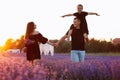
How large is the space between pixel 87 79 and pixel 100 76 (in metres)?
0.33

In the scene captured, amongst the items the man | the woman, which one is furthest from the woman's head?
the woman

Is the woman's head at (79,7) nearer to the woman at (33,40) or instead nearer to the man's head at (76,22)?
the man's head at (76,22)

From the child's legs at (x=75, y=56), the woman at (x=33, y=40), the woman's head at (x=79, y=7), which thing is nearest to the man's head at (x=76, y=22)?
the woman's head at (x=79, y=7)

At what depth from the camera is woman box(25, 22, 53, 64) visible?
36.7 ft

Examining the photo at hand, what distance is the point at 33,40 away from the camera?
11586mm

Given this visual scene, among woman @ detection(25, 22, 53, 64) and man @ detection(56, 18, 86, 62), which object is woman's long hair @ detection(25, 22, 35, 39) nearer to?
woman @ detection(25, 22, 53, 64)

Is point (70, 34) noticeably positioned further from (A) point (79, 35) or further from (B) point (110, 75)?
(B) point (110, 75)

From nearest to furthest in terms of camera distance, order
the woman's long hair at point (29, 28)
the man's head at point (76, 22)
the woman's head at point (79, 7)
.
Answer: the woman's long hair at point (29, 28), the man's head at point (76, 22), the woman's head at point (79, 7)

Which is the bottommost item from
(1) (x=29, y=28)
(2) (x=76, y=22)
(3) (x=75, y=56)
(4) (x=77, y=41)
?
(3) (x=75, y=56)

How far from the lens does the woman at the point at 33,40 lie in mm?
11175

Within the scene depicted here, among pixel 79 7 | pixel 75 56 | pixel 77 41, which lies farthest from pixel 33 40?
pixel 79 7

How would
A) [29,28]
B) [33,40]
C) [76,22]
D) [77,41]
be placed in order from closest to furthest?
[29,28] → [33,40] → [76,22] → [77,41]

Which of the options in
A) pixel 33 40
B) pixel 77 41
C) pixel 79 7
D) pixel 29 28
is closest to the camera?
pixel 29 28

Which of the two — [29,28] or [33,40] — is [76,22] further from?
[29,28]
